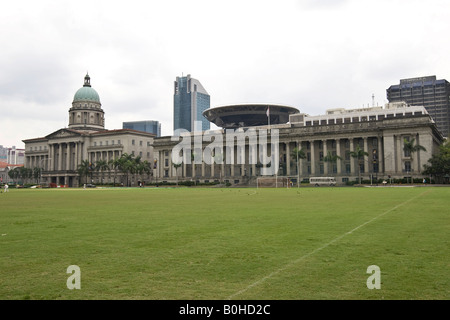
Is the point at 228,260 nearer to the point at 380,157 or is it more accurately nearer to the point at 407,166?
the point at 407,166

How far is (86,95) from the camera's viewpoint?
175m

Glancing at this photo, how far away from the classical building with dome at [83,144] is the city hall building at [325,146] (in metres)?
13.5

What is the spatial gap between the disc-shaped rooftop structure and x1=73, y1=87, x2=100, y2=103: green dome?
54.5 metres

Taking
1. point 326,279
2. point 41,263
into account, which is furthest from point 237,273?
point 41,263

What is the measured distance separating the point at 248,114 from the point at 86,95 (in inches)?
3003

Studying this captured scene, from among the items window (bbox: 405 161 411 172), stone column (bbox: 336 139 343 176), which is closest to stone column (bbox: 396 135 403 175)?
window (bbox: 405 161 411 172)

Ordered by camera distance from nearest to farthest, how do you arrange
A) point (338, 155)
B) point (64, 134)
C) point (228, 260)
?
1. point (228, 260)
2. point (338, 155)
3. point (64, 134)

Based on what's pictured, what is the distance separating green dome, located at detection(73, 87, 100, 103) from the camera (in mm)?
174125

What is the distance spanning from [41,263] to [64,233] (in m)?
5.07

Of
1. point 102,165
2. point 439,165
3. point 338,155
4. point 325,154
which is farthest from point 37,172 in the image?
point 439,165

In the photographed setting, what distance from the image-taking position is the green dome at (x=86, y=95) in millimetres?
174125

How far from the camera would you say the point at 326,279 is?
7418 millimetres

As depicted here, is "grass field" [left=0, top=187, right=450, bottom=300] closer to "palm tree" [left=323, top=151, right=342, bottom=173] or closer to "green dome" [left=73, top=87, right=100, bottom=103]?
"palm tree" [left=323, top=151, right=342, bottom=173]
